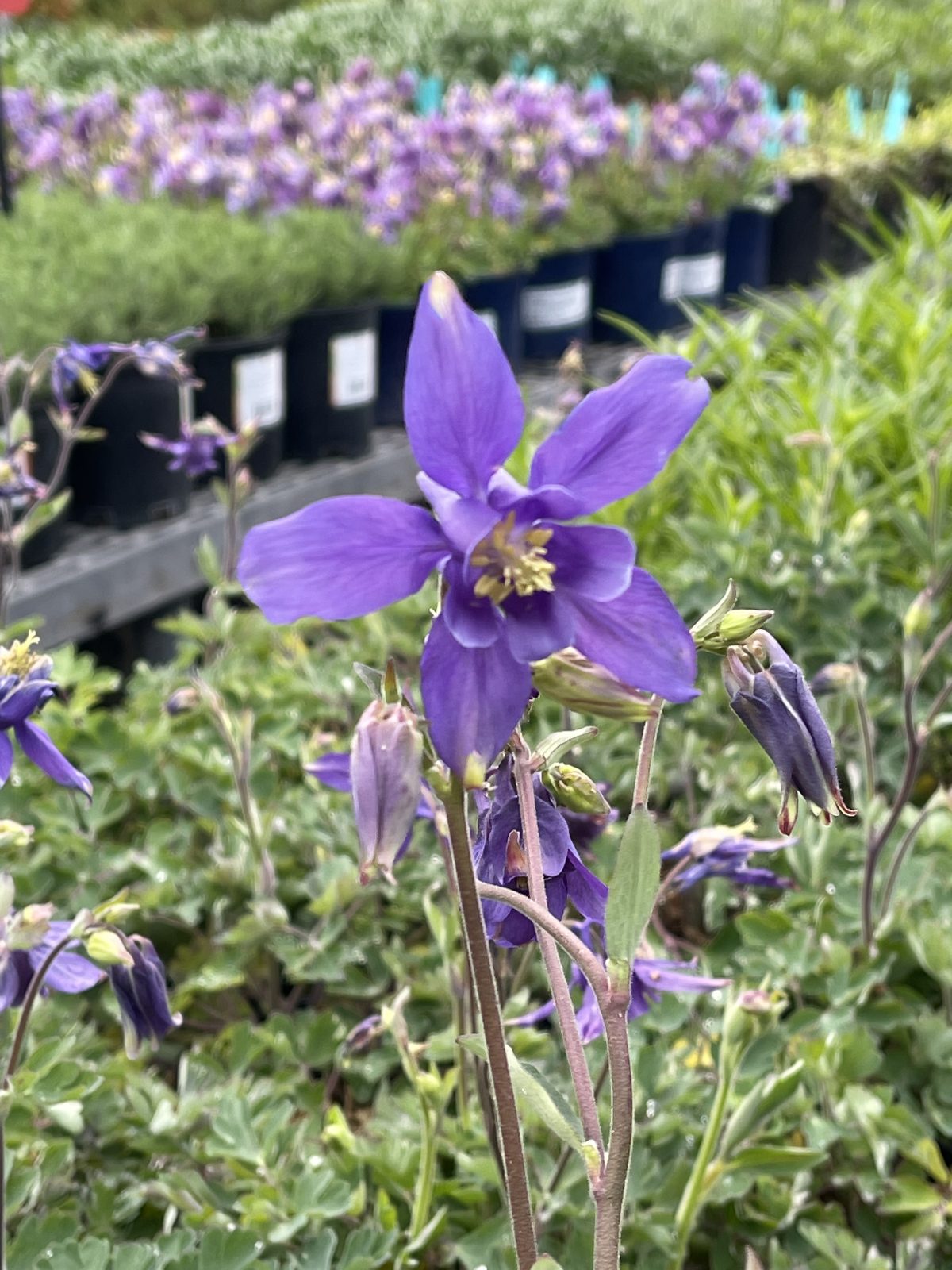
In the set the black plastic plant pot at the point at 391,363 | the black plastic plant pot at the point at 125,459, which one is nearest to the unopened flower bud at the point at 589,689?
the black plastic plant pot at the point at 125,459

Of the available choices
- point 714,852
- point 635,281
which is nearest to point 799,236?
point 635,281

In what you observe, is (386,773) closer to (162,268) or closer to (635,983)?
(635,983)

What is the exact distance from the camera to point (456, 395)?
444mm

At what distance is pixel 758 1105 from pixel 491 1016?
15.4 inches

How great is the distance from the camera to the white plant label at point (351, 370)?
262cm

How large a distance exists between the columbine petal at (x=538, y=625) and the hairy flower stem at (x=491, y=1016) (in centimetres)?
5

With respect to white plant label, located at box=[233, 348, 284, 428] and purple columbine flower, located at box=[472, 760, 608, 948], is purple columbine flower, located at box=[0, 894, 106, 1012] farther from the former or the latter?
white plant label, located at box=[233, 348, 284, 428]

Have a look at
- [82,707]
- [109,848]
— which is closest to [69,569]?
[82,707]

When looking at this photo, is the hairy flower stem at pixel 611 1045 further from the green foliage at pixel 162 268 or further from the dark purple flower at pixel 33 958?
the green foliage at pixel 162 268

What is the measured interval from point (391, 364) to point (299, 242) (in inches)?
16.5

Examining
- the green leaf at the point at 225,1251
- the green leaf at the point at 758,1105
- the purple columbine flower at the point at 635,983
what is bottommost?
the green leaf at the point at 225,1251

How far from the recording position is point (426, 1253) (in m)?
0.88

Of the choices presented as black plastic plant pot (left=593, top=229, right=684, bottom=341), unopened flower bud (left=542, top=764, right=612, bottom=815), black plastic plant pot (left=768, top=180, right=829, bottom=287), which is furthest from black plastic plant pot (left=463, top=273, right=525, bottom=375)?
unopened flower bud (left=542, top=764, right=612, bottom=815)

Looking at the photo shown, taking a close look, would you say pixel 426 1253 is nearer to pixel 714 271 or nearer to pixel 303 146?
pixel 303 146
